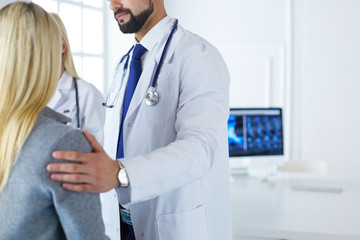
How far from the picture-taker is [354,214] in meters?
2.21

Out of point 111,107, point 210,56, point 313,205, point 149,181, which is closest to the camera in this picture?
point 149,181

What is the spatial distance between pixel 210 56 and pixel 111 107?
1.35 ft

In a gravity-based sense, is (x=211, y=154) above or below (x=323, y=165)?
above

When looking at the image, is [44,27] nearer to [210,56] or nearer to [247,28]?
[210,56]

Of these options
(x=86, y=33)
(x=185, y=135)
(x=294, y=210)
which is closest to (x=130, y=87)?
(x=185, y=135)

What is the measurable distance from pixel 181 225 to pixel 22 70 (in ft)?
2.31

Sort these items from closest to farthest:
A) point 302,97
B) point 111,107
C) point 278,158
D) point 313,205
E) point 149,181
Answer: point 149,181
point 111,107
point 313,205
point 278,158
point 302,97

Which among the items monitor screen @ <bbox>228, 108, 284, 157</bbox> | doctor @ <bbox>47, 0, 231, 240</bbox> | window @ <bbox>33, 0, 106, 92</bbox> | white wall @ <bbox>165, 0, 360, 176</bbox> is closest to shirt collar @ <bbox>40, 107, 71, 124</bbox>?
doctor @ <bbox>47, 0, 231, 240</bbox>

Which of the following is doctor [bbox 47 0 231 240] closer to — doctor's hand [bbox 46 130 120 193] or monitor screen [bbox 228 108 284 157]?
doctor's hand [bbox 46 130 120 193]

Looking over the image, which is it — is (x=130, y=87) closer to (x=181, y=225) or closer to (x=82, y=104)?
(x=181, y=225)

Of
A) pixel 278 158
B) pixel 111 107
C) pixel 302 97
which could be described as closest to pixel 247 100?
pixel 302 97

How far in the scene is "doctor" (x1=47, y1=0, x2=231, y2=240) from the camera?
1248 millimetres

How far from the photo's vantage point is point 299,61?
16.4 ft

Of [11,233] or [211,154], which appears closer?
[11,233]
